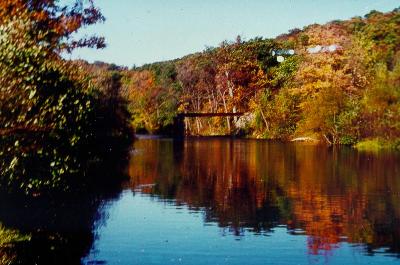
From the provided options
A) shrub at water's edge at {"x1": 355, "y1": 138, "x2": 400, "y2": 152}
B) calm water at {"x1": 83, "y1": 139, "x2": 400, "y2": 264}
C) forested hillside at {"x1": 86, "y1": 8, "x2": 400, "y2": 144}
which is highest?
forested hillside at {"x1": 86, "y1": 8, "x2": 400, "y2": 144}

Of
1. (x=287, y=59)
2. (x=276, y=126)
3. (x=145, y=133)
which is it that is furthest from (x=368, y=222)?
(x=145, y=133)

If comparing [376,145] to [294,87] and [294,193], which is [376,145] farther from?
[294,193]

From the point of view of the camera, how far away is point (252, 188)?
2908 centimetres

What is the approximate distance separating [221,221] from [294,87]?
61.2 m

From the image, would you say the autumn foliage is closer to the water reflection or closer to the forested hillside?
the forested hillside

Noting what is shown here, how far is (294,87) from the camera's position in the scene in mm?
80000

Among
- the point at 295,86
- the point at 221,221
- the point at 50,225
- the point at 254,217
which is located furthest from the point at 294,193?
the point at 295,86

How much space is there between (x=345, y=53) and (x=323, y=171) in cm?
4009

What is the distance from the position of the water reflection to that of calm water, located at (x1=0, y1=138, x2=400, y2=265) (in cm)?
5

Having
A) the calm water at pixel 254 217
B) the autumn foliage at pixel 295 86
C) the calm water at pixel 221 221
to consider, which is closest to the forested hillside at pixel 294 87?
the autumn foliage at pixel 295 86

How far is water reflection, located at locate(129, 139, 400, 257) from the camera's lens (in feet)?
62.4

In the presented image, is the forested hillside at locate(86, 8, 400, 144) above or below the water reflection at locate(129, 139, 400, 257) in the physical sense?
above

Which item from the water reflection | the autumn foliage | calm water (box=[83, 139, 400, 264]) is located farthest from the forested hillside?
calm water (box=[83, 139, 400, 264])

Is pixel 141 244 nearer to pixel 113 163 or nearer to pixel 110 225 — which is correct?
pixel 110 225
